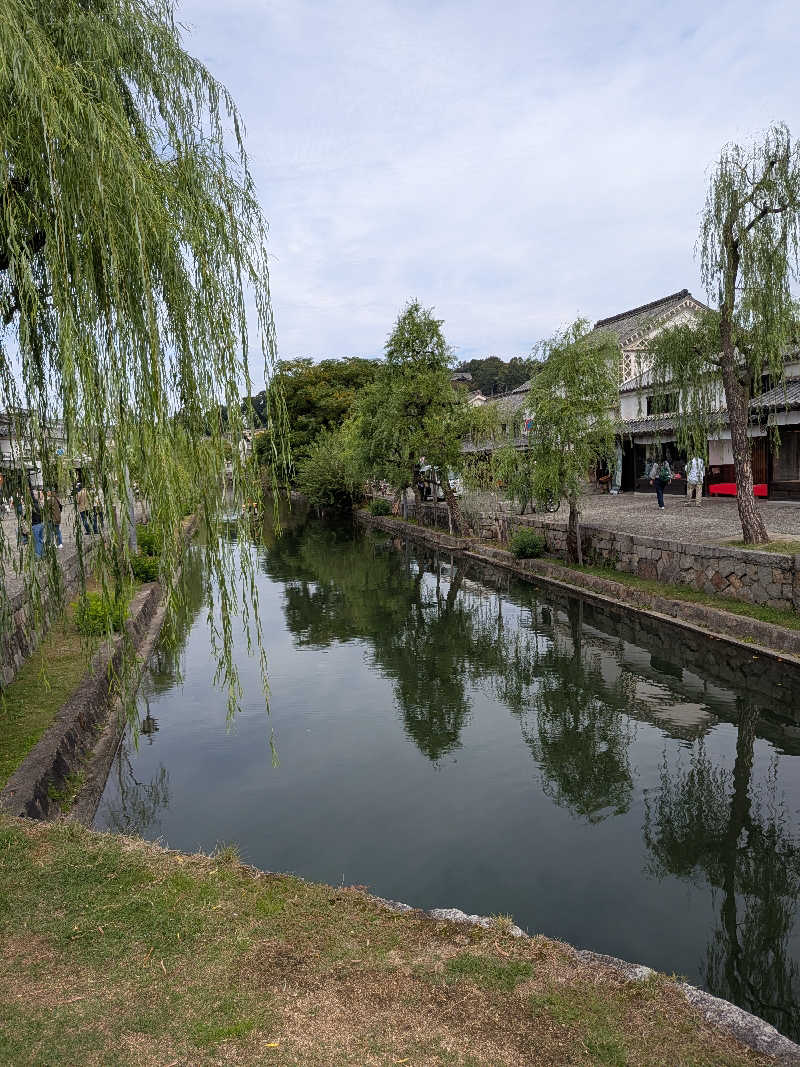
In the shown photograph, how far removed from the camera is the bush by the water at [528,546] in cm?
1955

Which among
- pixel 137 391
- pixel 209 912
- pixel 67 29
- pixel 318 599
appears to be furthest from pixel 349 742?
pixel 318 599

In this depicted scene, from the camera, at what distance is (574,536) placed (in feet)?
60.7

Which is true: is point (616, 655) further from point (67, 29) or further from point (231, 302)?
point (67, 29)

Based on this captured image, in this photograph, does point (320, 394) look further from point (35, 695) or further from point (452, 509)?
point (35, 695)

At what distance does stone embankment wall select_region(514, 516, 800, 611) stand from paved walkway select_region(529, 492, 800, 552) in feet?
1.80

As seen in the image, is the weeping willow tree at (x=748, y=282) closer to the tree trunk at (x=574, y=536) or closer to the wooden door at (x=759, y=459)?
the tree trunk at (x=574, y=536)

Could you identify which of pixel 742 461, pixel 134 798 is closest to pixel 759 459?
pixel 742 461

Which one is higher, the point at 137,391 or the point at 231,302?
the point at 231,302

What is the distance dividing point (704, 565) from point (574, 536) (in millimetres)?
5009

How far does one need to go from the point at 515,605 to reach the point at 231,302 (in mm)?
12396

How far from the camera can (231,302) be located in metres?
5.00

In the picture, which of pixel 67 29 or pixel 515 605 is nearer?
pixel 67 29

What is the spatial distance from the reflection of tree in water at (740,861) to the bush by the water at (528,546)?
424 inches

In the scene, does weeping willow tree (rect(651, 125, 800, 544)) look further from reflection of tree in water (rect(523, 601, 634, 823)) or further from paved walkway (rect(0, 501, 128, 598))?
paved walkway (rect(0, 501, 128, 598))
